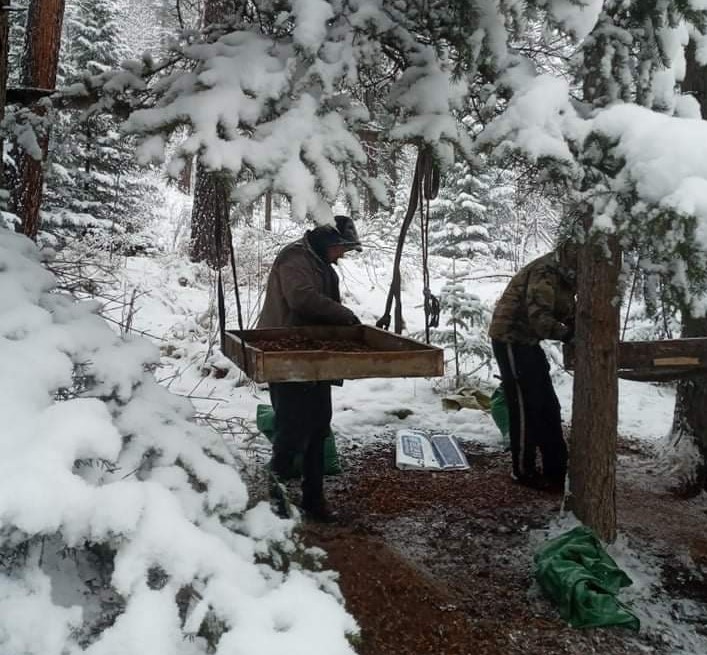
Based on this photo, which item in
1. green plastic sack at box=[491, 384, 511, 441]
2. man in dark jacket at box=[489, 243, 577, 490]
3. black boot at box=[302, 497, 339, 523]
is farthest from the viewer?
green plastic sack at box=[491, 384, 511, 441]

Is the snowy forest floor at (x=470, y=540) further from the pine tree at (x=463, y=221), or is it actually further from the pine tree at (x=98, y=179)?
the pine tree at (x=463, y=221)

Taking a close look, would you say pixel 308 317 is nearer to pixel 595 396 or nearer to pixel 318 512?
pixel 318 512

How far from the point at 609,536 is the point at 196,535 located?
9.82 ft

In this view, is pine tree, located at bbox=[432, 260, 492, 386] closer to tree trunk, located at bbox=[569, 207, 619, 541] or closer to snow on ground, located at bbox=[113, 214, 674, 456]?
snow on ground, located at bbox=[113, 214, 674, 456]

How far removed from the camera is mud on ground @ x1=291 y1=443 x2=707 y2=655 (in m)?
2.97

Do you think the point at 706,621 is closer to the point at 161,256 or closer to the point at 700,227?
the point at 700,227

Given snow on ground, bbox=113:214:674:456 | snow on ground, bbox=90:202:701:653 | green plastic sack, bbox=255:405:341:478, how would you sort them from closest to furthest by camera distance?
green plastic sack, bbox=255:405:341:478 < snow on ground, bbox=90:202:701:653 < snow on ground, bbox=113:214:674:456

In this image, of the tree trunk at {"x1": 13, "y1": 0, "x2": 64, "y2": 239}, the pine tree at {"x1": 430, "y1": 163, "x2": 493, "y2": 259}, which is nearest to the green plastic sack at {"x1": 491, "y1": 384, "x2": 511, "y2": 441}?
the tree trunk at {"x1": 13, "y1": 0, "x2": 64, "y2": 239}

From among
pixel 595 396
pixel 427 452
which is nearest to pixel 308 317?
pixel 595 396

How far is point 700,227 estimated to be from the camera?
170cm

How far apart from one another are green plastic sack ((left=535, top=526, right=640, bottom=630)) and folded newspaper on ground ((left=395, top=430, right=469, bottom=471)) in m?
1.84

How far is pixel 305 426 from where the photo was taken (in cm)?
403

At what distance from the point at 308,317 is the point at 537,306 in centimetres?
169

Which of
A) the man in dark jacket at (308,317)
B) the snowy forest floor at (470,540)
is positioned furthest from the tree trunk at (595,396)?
the man in dark jacket at (308,317)
